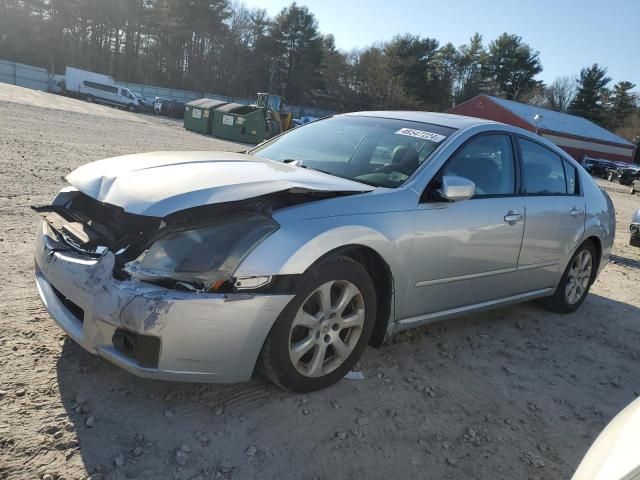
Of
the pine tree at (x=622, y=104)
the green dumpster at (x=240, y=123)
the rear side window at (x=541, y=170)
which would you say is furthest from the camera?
the pine tree at (x=622, y=104)

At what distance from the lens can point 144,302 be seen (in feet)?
7.70

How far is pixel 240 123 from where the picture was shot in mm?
27109

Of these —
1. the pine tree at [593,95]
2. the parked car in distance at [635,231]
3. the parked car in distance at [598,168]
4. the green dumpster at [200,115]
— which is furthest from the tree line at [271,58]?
the parked car in distance at [635,231]

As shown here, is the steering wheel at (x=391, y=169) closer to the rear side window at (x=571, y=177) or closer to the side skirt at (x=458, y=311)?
the side skirt at (x=458, y=311)

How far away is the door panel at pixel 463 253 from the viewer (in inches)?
131

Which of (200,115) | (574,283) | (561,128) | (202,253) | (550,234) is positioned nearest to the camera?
(202,253)

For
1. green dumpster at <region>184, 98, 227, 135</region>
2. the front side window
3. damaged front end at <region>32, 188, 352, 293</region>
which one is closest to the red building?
green dumpster at <region>184, 98, 227, 135</region>

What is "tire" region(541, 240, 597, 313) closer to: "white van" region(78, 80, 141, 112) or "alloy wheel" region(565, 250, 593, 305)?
"alloy wheel" region(565, 250, 593, 305)

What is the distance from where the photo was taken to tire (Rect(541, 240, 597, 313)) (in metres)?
4.92

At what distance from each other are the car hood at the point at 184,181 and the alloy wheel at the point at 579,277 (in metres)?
2.83

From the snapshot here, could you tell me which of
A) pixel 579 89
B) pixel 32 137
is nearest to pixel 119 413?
pixel 32 137

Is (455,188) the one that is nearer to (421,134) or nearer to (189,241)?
(421,134)

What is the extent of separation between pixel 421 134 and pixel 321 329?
170cm

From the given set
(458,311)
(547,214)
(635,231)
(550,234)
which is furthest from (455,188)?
(635,231)
